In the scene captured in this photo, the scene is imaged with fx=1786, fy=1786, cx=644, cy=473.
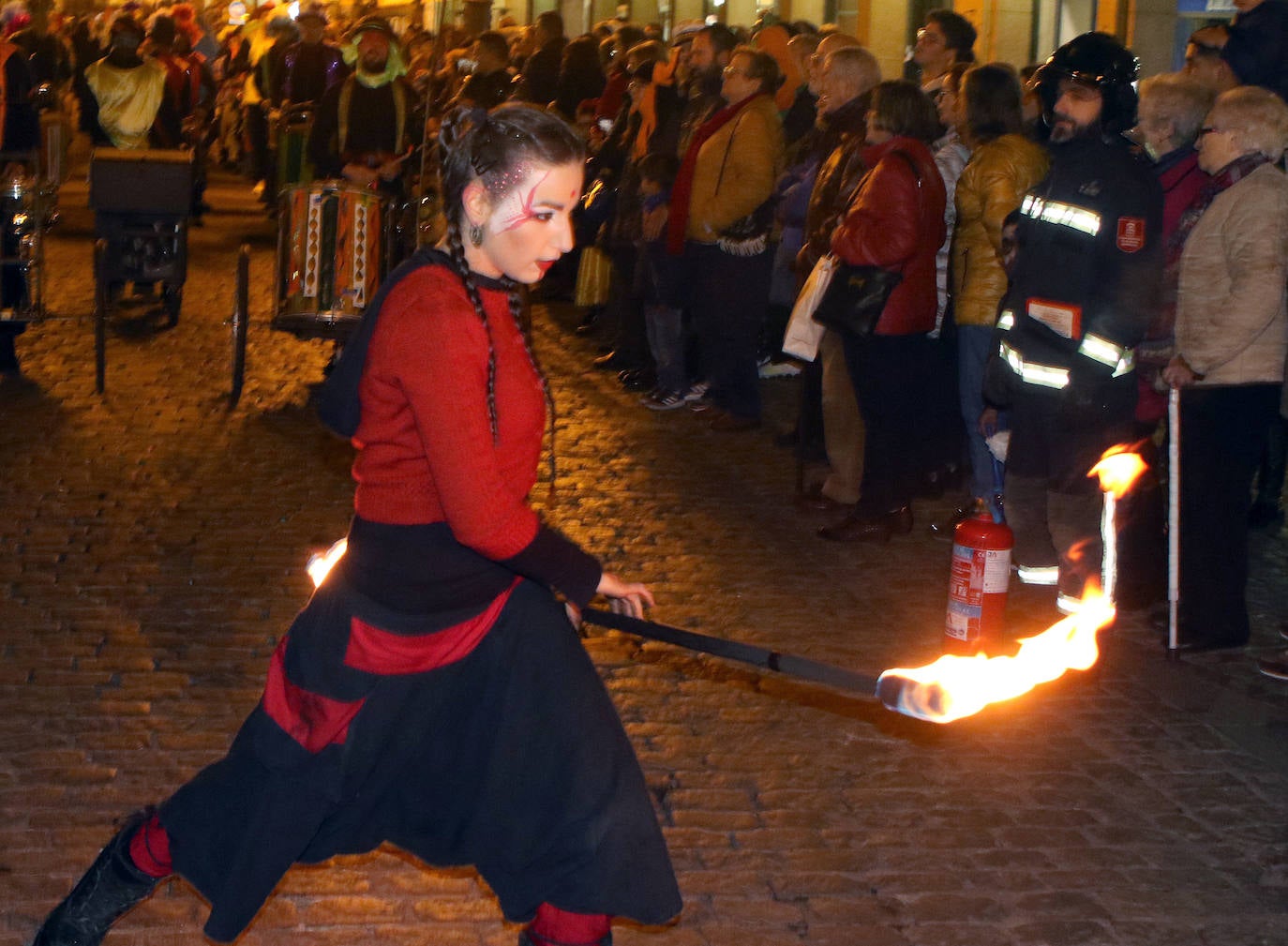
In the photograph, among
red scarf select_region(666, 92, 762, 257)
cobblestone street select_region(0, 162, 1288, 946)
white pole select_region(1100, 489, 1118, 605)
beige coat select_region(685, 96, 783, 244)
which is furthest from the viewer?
red scarf select_region(666, 92, 762, 257)

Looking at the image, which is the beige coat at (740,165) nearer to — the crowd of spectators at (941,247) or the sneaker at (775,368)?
the crowd of spectators at (941,247)

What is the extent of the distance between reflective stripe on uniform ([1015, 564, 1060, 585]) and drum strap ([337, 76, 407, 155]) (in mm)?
7268

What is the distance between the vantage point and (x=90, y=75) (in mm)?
15539

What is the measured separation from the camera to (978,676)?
131 inches

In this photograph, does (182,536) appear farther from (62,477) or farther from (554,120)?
(554,120)

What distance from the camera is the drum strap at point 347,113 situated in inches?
512

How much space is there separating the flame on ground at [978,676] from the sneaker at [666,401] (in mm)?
7726

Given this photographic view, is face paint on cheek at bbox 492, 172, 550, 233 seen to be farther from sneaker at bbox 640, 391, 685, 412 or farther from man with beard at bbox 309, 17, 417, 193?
man with beard at bbox 309, 17, 417, 193

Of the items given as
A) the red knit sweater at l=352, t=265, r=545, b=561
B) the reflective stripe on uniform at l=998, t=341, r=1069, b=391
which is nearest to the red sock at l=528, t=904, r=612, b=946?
the red knit sweater at l=352, t=265, r=545, b=561

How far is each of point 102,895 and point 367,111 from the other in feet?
32.5

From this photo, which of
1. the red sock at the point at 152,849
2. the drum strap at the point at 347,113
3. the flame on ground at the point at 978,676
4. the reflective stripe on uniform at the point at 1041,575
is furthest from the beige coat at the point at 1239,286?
the drum strap at the point at 347,113

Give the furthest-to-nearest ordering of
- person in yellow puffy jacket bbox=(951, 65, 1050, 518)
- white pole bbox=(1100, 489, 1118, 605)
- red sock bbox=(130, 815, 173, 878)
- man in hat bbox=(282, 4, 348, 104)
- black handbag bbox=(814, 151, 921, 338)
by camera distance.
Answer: man in hat bbox=(282, 4, 348, 104)
black handbag bbox=(814, 151, 921, 338)
person in yellow puffy jacket bbox=(951, 65, 1050, 518)
white pole bbox=(1100, 489, 1118, 605)
red sock bbox=(130, 815, 173, 878)

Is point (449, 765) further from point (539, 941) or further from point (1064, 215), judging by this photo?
point (1064, 215)

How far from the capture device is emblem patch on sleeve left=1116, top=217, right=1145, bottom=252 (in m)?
6.51
